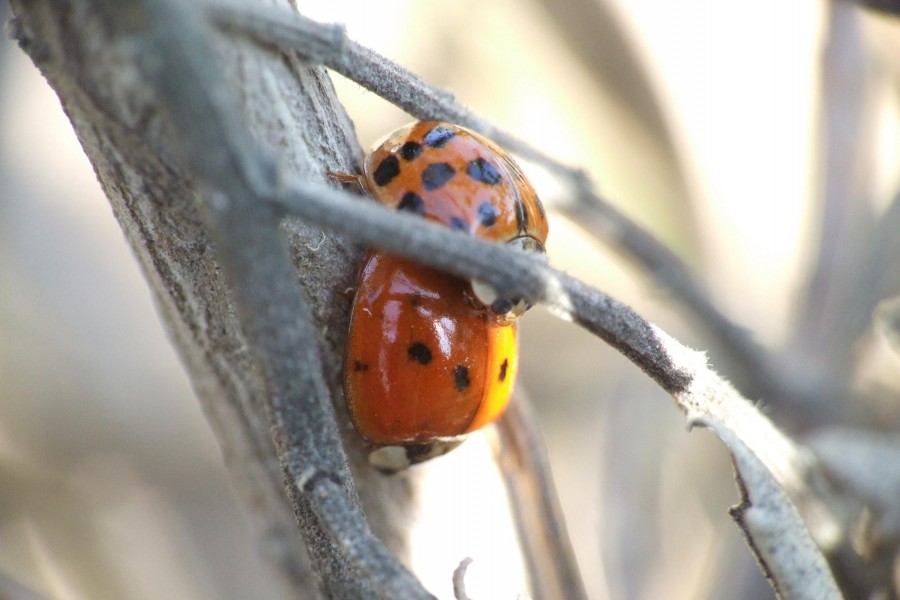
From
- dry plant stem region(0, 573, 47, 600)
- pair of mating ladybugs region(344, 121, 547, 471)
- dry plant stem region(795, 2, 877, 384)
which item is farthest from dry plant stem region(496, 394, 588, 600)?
dry plant stem region(795, 2, 877, 384)

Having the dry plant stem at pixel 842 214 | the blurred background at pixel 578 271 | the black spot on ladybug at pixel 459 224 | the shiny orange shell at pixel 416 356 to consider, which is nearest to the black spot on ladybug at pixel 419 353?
the shiny orange shell at pixel 416 356

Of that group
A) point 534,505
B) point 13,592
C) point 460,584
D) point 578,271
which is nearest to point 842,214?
point 578,271

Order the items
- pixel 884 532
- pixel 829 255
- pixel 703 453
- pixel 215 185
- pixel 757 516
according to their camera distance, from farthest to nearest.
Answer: pixel 703 453 < pixel 829 255 < pixel 884 532 < pixel 757 516 < pixel 215 185

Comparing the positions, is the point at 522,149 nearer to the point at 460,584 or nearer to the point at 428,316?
the point at 428,316

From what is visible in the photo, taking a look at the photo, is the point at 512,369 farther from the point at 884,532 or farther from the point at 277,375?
the point at 884,532

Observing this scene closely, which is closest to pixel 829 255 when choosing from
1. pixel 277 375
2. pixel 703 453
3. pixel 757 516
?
pixel 703 453

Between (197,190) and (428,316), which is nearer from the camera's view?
(197,190)

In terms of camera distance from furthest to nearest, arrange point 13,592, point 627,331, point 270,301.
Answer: point 13,592
point 627,331
point 270,301
